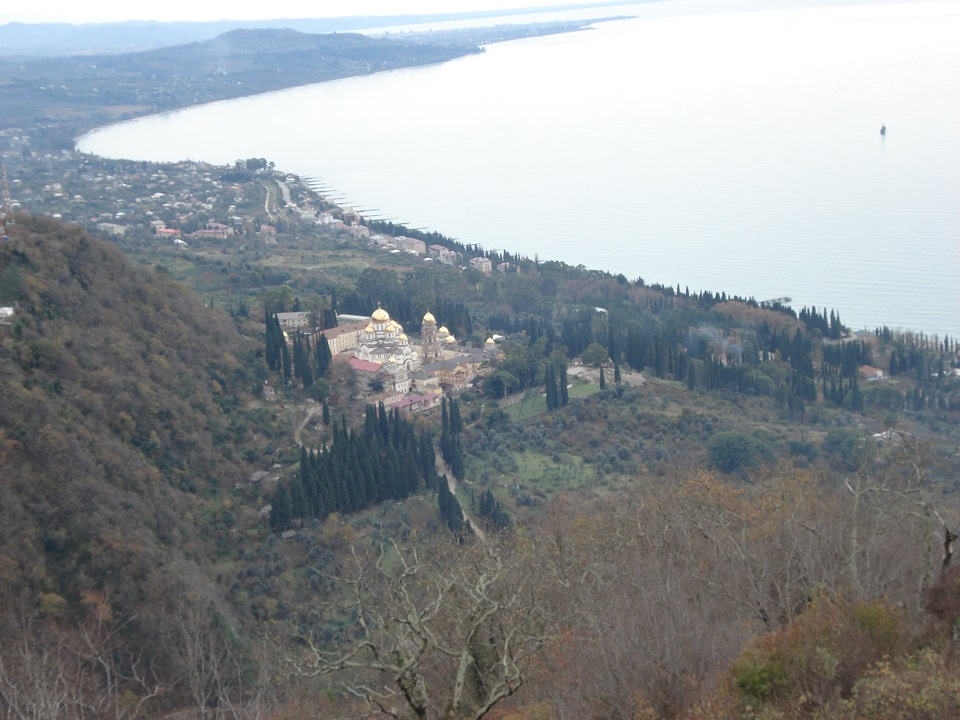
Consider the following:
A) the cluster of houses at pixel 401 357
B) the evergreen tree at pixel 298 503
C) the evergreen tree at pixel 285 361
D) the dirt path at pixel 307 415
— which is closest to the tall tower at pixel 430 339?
the cluster of houses at pixel 401 357

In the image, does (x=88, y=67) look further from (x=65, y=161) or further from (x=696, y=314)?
(x=696, y=314)

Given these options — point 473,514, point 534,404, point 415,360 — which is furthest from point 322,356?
point 473,514

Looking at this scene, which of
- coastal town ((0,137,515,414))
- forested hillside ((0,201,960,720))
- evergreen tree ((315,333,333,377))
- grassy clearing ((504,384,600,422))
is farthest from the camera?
coastal town ((0,137,515,414))

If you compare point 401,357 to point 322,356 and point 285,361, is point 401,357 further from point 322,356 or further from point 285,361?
point 285,361

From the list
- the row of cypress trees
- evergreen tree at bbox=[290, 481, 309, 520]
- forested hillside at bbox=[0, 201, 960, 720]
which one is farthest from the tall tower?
evergreen tree at bbox=[290, 481, 309, 520]

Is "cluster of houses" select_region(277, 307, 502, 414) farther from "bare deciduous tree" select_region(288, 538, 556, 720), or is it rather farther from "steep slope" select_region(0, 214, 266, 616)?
"bare deciduous tree" select_region(288, 538, 556, 720)
